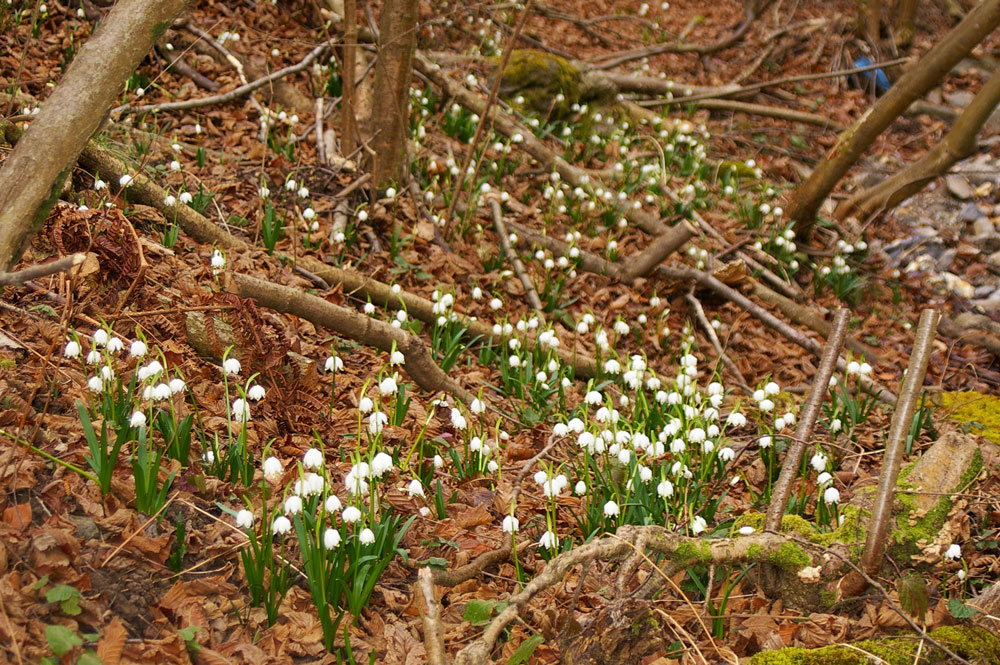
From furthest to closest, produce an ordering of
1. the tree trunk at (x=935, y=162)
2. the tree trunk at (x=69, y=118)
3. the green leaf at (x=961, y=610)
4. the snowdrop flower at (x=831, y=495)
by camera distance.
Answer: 1. the tree trunk at (x=935, y=162)
2. the snowdrop flower at (x=831, y=495)
3. the green leaf at (x=961, y=610)
4. the tree trunk at (x=69, y=118)

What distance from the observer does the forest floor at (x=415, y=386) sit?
2.44m

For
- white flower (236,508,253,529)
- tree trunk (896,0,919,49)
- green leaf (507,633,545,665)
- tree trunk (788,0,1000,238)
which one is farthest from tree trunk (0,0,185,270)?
tree trunk (896,0,919,49)

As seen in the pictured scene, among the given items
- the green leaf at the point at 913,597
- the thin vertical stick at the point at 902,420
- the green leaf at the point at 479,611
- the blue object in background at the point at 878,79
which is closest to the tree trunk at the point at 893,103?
the thin vertical stick at the point at 902,420

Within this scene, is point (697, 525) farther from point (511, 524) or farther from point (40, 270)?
point (40, 270)

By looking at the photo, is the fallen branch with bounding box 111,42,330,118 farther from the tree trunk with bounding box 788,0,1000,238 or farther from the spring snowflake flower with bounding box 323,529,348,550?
the tree trunk with bounding box 788,0,1000,238

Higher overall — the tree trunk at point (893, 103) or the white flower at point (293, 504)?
the tree trunk at point (893, 103)

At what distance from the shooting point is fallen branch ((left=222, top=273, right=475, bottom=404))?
3566 millimetres

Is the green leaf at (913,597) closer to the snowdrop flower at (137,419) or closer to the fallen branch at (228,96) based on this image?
the snowdrop flower at (137,419)

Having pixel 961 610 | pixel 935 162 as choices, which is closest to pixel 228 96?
pixel 961 610

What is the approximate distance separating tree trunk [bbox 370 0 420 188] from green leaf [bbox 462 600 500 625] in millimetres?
3823

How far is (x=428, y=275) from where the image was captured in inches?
206

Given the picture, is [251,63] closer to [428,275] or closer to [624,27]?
[428,275]

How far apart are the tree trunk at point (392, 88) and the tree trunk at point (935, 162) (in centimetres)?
474

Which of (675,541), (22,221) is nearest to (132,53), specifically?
(22,221)
